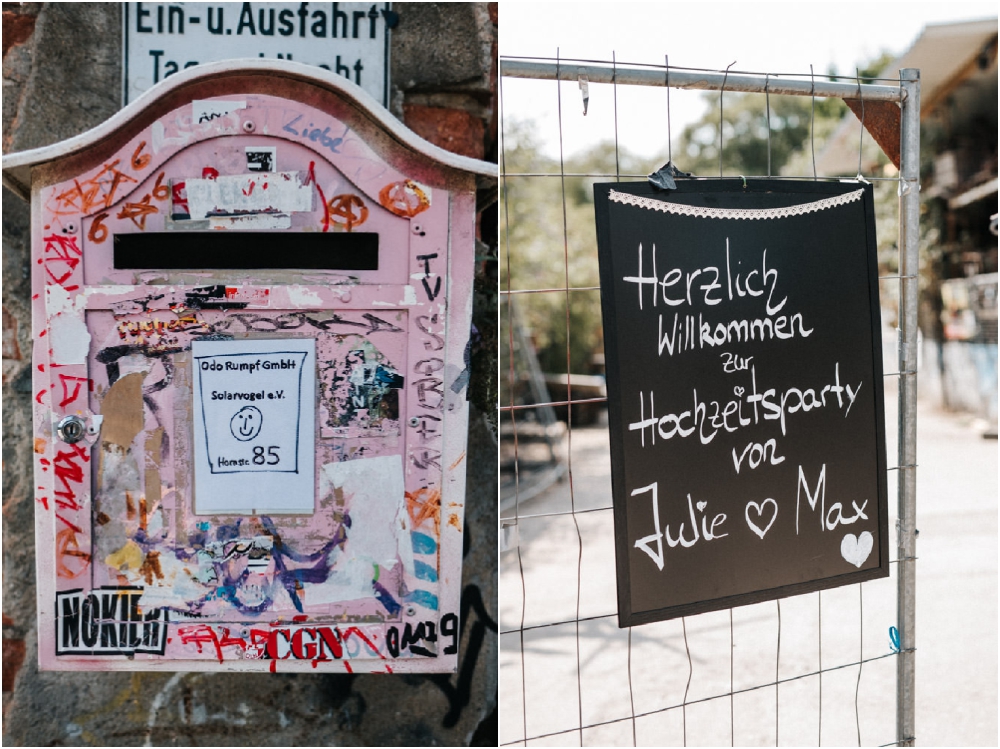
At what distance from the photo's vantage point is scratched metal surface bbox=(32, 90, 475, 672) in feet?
6.41

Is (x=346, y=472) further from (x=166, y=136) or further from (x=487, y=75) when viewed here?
(x=487, y=75)

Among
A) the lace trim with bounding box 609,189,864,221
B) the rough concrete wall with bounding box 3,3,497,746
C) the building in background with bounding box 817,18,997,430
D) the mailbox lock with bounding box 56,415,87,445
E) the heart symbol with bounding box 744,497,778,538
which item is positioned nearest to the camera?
the lace trim with bounding box 609,189,864,221

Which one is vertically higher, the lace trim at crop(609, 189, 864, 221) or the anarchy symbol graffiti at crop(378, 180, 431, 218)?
the anarchy symbol graffiti at crop(378, 180, 431, 218)

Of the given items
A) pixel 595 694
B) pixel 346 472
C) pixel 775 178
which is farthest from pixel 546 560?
pixel 775 178

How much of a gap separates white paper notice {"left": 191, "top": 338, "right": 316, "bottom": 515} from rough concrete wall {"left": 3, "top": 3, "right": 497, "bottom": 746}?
2.33 ft

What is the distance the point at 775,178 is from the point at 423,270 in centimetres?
90

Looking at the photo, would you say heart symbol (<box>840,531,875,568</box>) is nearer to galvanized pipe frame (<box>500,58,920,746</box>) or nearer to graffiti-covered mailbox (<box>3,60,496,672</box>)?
galvanized pipe frame (<box>500,58,920,746</box>)

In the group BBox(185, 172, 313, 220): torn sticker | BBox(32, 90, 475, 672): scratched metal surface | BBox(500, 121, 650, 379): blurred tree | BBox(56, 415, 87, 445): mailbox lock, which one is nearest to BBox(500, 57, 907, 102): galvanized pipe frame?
BBox(32, 90, 475, 672): scratched metal surface

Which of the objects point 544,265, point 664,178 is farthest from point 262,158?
point 544,265

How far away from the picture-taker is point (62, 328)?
6.43ft

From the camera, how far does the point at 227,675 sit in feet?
8.66

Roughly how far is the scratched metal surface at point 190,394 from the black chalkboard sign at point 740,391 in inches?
20.7

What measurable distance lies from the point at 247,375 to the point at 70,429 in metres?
0.48

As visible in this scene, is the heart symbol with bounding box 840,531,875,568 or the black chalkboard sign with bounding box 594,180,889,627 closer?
the black chalkboard sign with bounding box 594,180,889,627
